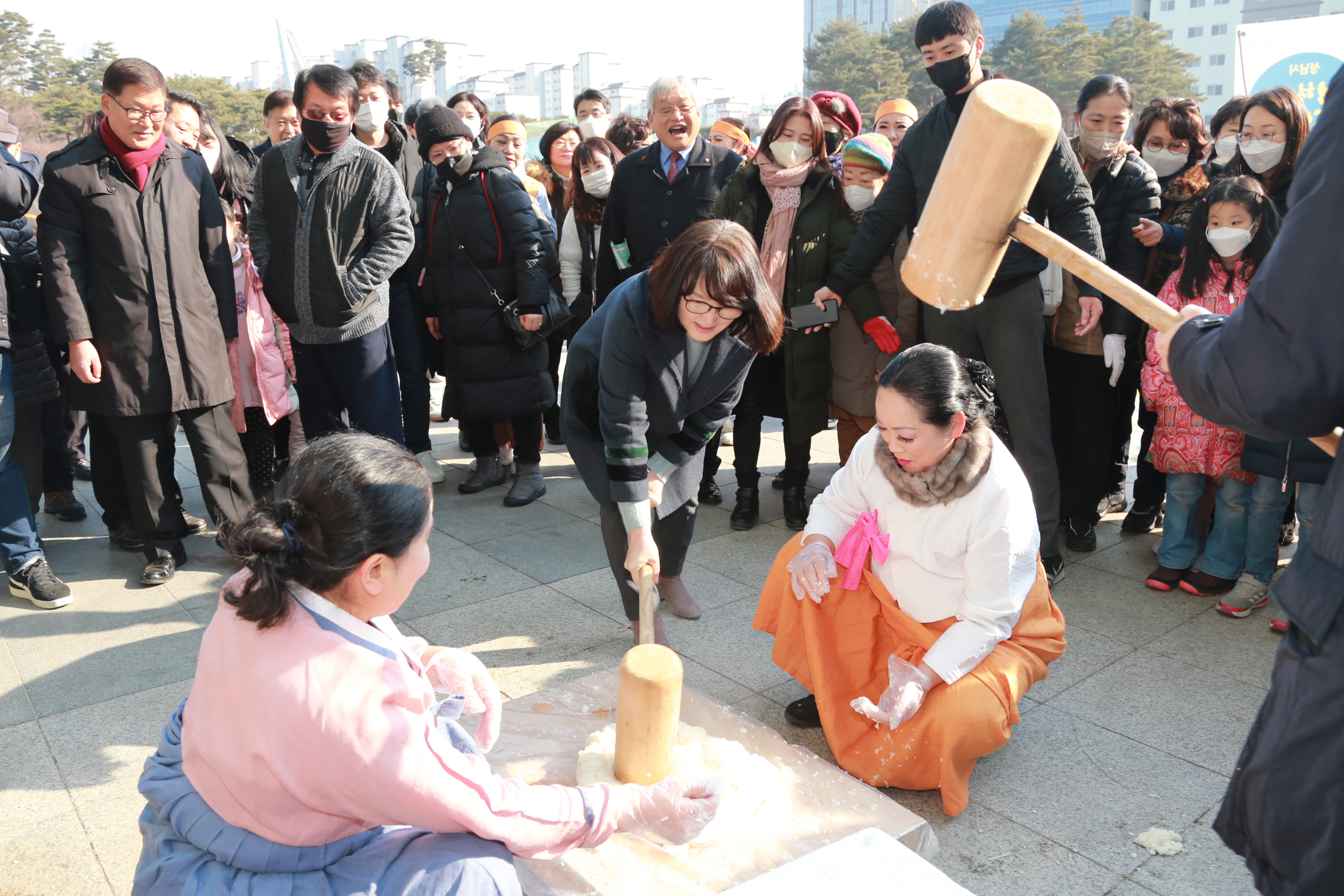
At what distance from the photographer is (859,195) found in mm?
4172

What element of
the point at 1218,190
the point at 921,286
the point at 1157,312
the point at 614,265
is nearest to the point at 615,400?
the point at 921,286

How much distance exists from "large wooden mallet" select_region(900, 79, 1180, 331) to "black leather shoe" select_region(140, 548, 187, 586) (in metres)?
3.27

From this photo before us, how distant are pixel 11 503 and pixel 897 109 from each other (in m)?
4.83

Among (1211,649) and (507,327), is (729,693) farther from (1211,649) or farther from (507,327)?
(507,327)

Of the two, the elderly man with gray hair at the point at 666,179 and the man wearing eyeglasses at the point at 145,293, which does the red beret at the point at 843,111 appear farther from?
the man wearing eyeglasses at the point at 145,293

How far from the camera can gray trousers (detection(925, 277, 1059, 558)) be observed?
3.50m

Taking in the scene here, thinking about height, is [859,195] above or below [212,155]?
below

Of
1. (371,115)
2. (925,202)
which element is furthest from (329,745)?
(371,115)

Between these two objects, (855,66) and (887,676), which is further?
(855,66)

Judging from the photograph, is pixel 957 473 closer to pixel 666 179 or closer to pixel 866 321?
pixel 866 321

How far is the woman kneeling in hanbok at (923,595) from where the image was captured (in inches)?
89.9

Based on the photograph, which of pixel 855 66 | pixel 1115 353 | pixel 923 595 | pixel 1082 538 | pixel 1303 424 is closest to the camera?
pixel 1303 424

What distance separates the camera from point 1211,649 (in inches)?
124

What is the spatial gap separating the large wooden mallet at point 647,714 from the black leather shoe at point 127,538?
283cm
